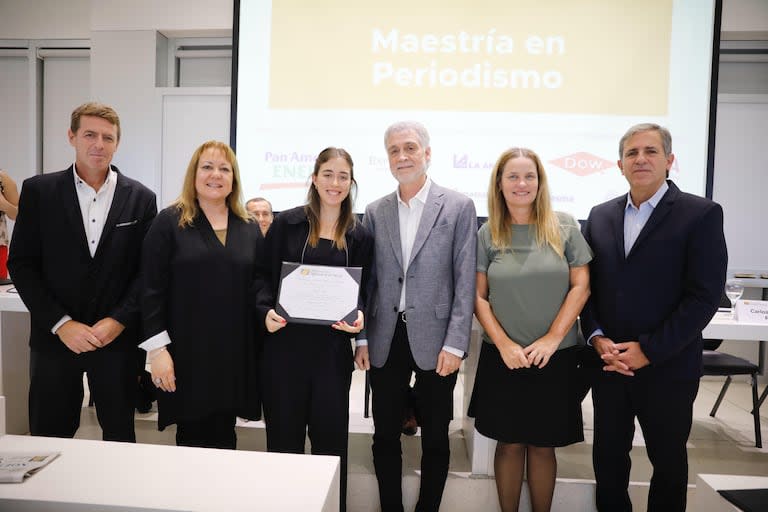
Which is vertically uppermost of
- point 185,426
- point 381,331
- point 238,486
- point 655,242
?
point 655,242

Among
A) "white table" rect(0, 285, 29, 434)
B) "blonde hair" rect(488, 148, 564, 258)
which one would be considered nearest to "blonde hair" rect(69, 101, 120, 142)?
"white table" rect(0, 285, 29, 434)

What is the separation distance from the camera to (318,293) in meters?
1.80

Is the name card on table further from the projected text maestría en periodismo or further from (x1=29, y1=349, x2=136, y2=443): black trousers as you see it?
(x1=29, y1=349, x2=136, y2=443): black trousers

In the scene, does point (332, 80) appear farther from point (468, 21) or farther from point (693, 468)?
point (693, 468)

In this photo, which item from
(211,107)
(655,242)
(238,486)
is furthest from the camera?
(211,107)

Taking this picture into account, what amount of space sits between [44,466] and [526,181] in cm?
174

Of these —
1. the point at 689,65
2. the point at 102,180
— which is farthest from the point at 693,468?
the point at 102,180

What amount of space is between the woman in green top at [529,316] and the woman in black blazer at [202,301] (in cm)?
96

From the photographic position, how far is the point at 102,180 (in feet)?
6.71

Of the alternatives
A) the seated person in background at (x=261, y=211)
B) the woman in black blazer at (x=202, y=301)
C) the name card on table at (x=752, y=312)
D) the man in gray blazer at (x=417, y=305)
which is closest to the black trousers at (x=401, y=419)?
the man in gray blazer at (x=417, y=305)

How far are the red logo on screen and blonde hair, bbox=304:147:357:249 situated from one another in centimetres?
263

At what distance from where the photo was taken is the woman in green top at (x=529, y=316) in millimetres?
1872

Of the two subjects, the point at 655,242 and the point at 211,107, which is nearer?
the point at 655,242

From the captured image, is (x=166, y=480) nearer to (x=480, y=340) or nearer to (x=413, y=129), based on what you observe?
(x=413, y=129)
